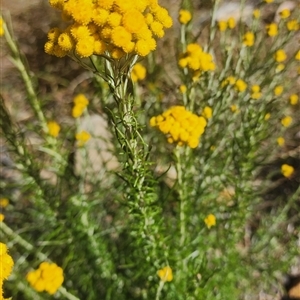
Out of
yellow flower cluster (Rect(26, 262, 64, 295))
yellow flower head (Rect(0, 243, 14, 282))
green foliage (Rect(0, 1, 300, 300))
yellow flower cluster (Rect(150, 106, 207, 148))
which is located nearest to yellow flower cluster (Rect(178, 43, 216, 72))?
green foliage (Rect(0, 1, 300, 300))

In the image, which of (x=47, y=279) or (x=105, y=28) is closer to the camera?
(x=105, y=28)

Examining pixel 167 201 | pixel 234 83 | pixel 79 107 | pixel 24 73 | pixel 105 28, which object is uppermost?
pixel 105 28

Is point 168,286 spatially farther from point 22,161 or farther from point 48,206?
point 22,161

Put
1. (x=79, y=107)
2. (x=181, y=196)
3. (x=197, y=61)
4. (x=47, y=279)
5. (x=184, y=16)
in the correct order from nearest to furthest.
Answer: (x=47, y=279) → (x=197, y=61) → (x=181, y=196) → (x=184, y=16) → (x=79, y=107)

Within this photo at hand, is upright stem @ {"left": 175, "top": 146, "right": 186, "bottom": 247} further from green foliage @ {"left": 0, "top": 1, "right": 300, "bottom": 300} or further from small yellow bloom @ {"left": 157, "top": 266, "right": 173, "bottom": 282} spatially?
small yellow bloom @ {"left": 157, "top": 266, "right": 173, "bottom": 282}

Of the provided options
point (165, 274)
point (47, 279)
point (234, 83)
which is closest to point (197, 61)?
point (234, 83)

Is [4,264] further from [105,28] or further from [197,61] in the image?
[197,61]

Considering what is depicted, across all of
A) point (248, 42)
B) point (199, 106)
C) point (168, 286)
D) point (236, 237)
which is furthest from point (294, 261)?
point (248, 42)
